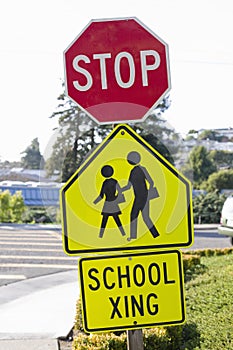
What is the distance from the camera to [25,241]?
53.1 ft

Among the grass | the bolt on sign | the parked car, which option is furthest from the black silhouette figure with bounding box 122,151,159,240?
the parked car

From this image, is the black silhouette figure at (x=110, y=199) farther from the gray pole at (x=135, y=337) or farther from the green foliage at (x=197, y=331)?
the green foliage at (x=197, y=331)

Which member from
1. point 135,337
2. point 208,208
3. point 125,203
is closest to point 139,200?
point 125,203

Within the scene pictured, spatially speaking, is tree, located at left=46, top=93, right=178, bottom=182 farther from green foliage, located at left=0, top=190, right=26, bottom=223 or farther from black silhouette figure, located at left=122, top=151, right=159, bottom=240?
green foliage, located at left=0, top=190, right=26, bottom=223

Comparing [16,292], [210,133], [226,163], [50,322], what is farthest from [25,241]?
[226,163]

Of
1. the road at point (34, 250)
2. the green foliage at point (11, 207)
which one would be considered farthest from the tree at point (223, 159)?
the green foliage at point (11, 207)

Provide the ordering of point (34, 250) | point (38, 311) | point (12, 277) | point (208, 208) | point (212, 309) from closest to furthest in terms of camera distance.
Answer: point (212, 309), point (38, 311), point (12, 277), point (34, 250), point (208, 208)

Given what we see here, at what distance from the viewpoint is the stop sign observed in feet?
10.7

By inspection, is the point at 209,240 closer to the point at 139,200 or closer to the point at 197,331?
the point at 197,331

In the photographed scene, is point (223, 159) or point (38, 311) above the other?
point (223, 159)

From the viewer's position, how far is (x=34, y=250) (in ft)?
48.0

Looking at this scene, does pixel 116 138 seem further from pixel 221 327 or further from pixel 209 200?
pixel 209 200

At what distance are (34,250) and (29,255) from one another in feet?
2.61

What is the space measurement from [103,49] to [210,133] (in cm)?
2139
